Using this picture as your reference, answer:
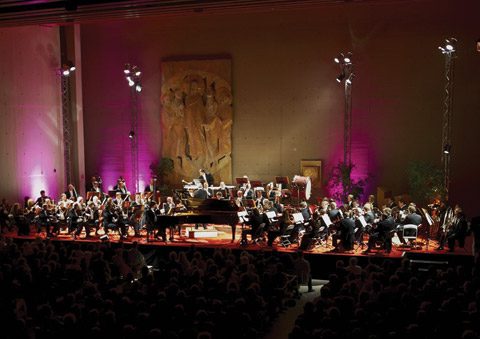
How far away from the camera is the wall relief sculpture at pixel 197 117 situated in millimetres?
22891

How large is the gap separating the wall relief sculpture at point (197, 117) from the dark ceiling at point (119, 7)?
20.3 feet

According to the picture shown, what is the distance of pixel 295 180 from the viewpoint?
20.4m

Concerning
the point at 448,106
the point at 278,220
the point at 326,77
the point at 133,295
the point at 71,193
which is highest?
the point at 326,77

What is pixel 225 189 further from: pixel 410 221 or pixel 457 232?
pixel 457 232

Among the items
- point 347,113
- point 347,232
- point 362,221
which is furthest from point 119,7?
point 347,113

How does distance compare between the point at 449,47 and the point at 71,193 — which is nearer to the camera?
the point at 449,47

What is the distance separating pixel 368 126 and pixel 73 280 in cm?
1406

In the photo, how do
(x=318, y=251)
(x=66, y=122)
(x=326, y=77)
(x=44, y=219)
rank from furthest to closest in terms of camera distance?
(x=66, y=122) < (x=326, y=77) < (x=44, y=219) < (x=318, y=251)

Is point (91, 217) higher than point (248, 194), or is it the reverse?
point (248, 194)

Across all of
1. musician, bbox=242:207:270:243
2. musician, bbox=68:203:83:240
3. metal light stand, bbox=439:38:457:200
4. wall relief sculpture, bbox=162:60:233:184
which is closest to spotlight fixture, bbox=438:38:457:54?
metal light stand, bbox=439:38:457:200

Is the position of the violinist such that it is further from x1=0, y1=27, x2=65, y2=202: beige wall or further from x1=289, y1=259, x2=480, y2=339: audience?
x1=0, y1=27, x2=65, y2=202: beige wall

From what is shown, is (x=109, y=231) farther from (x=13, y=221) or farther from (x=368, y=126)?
(x=368, y=126)

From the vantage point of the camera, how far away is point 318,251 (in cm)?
1516

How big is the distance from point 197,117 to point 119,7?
26.1 feet
